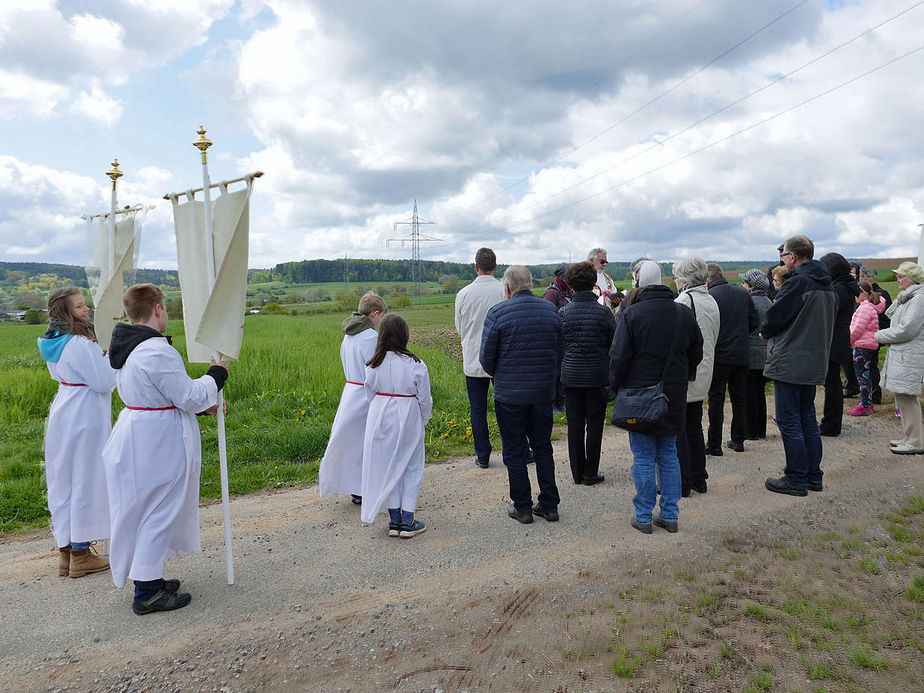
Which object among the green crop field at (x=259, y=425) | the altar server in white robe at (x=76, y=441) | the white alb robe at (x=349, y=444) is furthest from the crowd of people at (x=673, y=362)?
the altar server in white robe at (x=76, y=441)

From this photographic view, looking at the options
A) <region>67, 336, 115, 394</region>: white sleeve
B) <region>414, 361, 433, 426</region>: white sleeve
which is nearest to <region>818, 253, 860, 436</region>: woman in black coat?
<region>414, 361, 433, 426</region>: white sleeve

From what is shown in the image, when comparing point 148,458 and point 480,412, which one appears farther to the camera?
point 480,412

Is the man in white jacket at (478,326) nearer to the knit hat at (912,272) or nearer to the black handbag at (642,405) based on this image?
the black handbag at (642,405)

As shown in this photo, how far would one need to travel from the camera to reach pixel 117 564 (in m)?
4.13

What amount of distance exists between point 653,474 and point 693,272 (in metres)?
2.35

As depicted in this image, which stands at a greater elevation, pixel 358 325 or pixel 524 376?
pixel 358 325

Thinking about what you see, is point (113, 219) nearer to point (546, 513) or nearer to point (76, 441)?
point (76, 441)

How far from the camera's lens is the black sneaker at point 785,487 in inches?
241

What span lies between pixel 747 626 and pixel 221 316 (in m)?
4.17

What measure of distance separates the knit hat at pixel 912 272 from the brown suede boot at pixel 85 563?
894cm

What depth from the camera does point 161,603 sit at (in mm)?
4191

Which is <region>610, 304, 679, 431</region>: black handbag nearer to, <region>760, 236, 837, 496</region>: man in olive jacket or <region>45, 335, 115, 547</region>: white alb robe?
<region>760, 236, 837, 496</region>: man in olive jacket

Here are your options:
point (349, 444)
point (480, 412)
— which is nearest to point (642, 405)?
point (480, 412)

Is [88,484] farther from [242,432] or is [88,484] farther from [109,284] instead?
[242,432]
